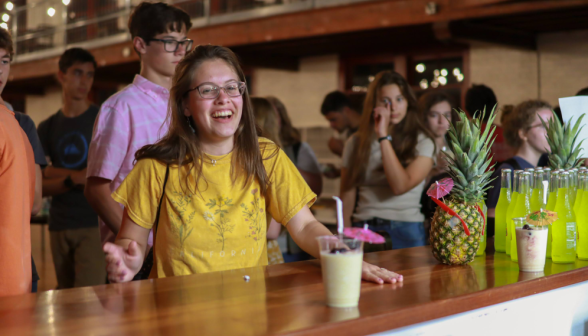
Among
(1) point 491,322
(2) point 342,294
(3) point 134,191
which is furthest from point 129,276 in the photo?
(1) point 491,322

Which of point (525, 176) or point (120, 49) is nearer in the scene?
point (525, 176)

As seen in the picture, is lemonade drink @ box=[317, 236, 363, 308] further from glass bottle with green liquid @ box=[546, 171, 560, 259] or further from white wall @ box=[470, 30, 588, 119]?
white wall @ box=[470, 30, 588, 119]

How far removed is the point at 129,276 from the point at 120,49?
28.6ft

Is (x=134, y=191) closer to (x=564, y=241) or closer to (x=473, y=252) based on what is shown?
(x=473, y=252)

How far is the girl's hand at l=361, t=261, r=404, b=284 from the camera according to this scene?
153cm

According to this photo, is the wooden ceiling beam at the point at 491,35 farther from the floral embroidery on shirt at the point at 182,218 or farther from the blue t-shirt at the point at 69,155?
the floral embroidery on shirt at the point at 182,218

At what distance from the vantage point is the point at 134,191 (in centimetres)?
179

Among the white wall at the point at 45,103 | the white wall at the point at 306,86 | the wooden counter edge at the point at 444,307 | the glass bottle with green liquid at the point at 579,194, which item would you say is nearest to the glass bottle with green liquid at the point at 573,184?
the glass bottle with green liquid at the point at 579,194

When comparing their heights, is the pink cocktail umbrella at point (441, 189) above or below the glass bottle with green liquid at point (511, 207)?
above

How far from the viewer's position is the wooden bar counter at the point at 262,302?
113cm

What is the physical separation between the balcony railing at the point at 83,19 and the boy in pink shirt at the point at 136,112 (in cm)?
585

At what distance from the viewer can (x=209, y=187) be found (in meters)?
1.82

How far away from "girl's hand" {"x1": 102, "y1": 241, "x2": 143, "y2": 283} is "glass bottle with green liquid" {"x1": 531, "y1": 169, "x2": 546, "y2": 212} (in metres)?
1.28

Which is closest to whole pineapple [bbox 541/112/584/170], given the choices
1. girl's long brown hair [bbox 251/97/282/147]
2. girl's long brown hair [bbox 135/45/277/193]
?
girl's long brown hair [bbox 135/45/277/193]
